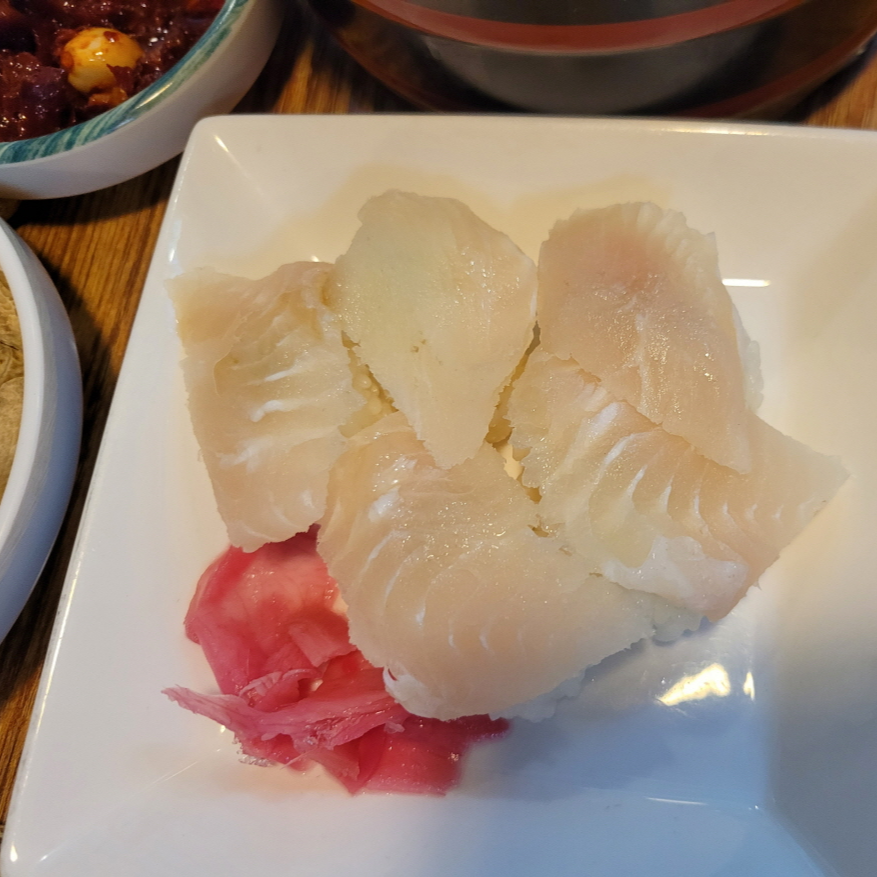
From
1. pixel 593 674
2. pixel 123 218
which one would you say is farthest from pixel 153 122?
pixel 593 674

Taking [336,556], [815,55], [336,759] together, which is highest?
[815,55]

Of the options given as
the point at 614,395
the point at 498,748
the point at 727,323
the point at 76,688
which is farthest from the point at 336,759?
the point at 727,323

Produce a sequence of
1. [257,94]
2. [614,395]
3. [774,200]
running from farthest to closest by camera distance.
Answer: [257,94]
[774,200]
[614,395]

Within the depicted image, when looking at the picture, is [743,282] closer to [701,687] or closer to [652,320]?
[652,320]

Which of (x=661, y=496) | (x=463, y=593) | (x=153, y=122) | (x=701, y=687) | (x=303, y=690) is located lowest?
(x=303, y=690)

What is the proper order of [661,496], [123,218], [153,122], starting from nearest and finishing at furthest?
[661,496] → [153,122] → [123,218]

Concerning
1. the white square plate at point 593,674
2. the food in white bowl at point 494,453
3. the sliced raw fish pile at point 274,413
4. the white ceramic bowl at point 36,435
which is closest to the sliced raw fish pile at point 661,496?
the food in white bowl at point 494,453

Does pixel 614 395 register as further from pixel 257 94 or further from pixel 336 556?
pixel 257 94
